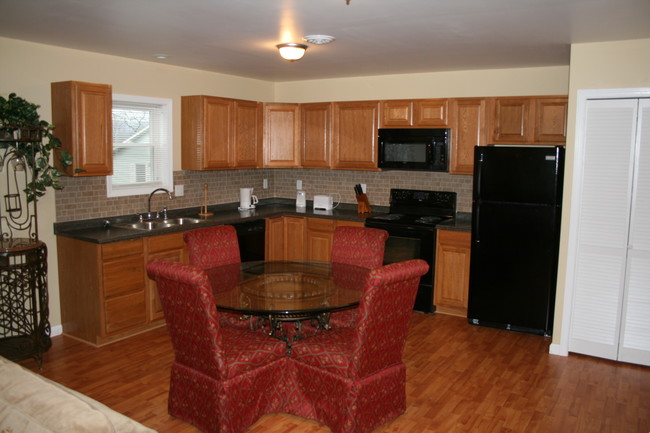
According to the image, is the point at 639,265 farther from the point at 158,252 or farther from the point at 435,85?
the point at 158,252

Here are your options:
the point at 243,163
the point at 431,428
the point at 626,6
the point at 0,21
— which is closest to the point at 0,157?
the point at 0,21

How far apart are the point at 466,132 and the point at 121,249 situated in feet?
10.6

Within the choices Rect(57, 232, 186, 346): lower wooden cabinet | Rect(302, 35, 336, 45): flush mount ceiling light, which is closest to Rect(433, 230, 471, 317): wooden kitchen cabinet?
Rect(302, 35, 336, 45): flush mount ceiling light

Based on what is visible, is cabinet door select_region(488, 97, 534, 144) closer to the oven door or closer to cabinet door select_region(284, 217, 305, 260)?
the oven door

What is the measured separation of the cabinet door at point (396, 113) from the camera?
17.7 ft

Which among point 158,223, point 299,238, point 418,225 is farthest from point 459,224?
point 158,223

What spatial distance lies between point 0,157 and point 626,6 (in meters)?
4.19

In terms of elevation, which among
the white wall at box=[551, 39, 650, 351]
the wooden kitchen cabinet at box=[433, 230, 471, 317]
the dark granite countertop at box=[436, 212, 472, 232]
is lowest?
the wooden kitchen cabinet at box=[433, 230, 471, 317]

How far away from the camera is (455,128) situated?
16.9 feet

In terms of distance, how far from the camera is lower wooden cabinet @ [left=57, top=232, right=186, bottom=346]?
420 centimetres

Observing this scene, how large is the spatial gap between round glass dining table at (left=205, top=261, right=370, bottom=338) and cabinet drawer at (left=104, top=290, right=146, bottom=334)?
1.05 metres

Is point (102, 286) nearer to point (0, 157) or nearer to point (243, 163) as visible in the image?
point (0, 157)

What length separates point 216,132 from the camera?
5375 mm

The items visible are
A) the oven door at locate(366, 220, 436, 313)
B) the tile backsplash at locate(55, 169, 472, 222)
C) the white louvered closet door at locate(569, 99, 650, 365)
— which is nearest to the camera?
the white louvered closet door at locate(569, 99, 650, 365)
